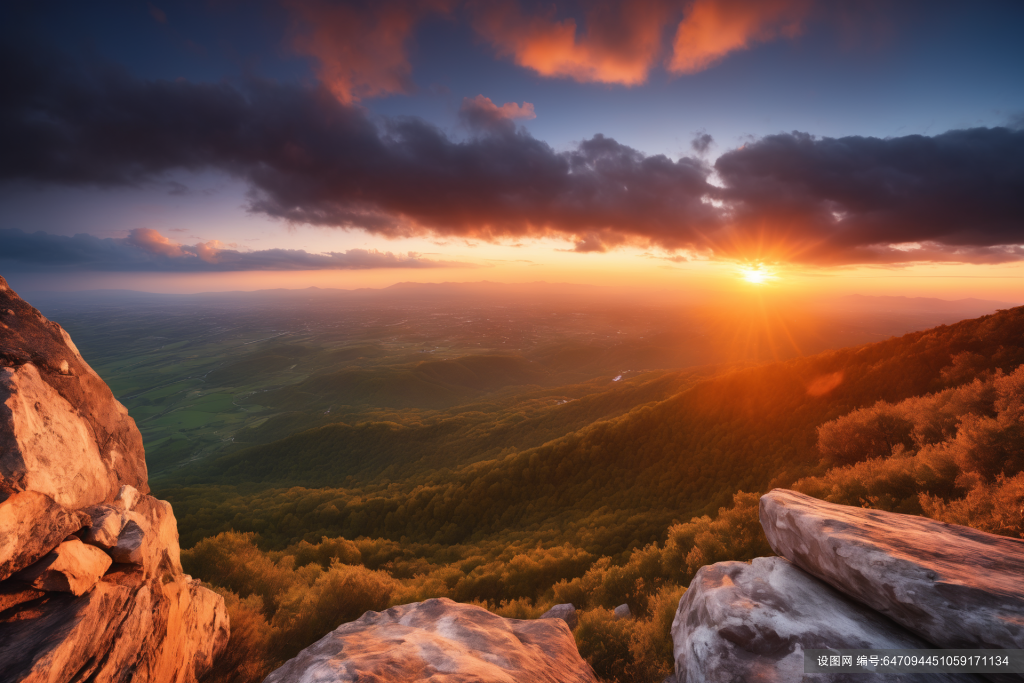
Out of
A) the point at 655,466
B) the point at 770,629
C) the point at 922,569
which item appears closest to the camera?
the point at 922,569

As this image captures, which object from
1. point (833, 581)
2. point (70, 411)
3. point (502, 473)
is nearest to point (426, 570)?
point (502, 473)

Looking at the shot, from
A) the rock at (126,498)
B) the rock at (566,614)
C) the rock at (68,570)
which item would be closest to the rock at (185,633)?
the rock at (68,570)

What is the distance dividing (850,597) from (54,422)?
2455 centimetres

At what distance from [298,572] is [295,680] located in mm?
23318

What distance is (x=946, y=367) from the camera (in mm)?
28172

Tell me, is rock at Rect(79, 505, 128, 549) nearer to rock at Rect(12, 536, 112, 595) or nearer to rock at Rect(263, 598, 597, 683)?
rock at Rect(12, 536, 112, 595)

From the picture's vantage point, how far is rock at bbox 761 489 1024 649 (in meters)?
6.73

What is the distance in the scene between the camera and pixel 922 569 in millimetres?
7734

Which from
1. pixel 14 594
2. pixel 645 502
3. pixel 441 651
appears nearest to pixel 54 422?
pixel 14 594

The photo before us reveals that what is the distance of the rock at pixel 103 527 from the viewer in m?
10.6

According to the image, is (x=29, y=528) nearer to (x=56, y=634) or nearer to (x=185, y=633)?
(x=56, y=634)

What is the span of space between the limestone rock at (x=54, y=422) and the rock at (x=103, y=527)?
57 centimetres

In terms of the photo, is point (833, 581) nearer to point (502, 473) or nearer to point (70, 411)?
point (70, 411)

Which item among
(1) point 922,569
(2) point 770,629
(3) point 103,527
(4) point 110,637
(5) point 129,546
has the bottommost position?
(4) point 110,637
